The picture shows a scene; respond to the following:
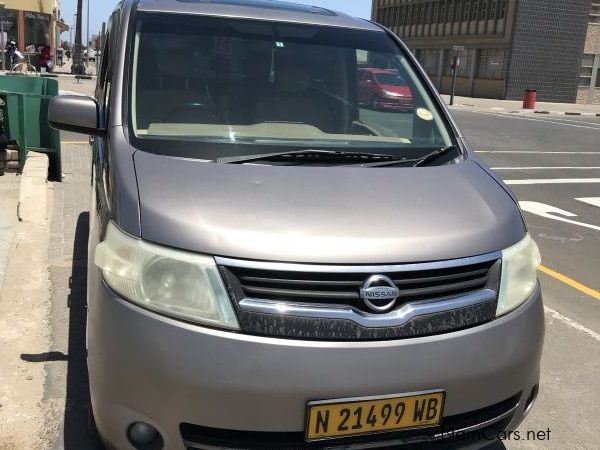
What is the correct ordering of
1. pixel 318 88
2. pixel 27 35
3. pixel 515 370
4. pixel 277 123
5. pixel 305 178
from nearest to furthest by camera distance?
1. pixel 515 370
2. pixel 305 178
3. pixel 277 123
4. pixel 318 88
5. pixel 27 35

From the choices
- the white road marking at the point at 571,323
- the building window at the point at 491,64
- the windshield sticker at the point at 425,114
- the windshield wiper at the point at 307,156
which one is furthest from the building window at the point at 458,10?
the windshield wiper at the point at 307,156

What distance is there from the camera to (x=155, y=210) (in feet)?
7.34

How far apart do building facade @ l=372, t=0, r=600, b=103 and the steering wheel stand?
4028 cm

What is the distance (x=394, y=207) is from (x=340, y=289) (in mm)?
440

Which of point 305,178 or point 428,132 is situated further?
point 428,132

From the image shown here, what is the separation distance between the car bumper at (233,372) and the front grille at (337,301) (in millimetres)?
42

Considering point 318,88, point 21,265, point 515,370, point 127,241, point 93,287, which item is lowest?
point 21,265

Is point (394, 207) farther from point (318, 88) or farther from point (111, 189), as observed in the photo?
point (318, 88)

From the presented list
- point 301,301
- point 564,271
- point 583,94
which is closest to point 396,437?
point 301,301

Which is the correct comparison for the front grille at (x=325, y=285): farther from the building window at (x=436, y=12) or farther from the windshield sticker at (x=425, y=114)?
the building window at (x=436, y=12)

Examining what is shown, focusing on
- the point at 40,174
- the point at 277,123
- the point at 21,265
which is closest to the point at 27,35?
the point at 40,174

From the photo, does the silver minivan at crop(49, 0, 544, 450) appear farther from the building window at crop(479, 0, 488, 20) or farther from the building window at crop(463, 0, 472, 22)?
the building window at crop(463, 0, 472, 22)

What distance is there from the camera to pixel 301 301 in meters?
2.12

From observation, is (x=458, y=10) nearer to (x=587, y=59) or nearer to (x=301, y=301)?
(x=587, y=59)
